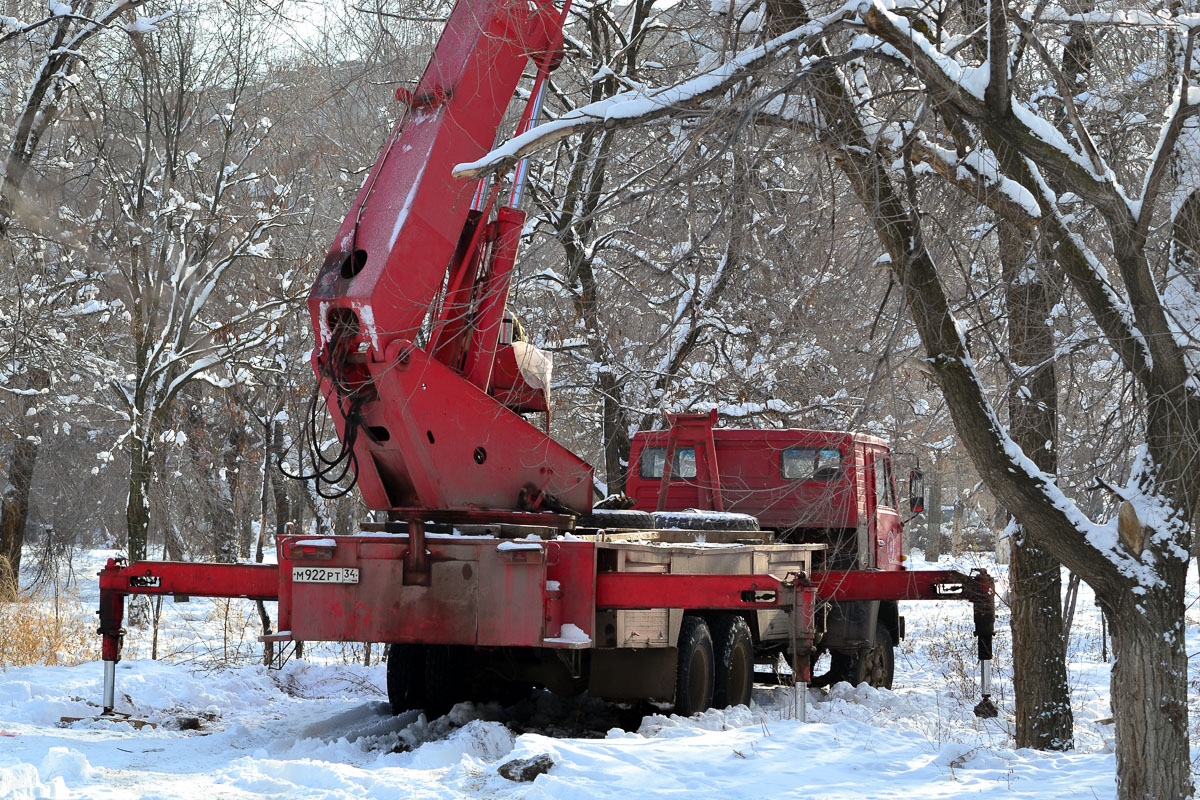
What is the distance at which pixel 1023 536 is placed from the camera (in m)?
9.30

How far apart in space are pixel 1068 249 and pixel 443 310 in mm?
3938

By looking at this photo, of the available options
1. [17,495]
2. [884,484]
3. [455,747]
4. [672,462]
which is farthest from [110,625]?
[17,495]

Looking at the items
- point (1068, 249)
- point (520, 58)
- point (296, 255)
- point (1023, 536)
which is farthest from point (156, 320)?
point (1068, 249)

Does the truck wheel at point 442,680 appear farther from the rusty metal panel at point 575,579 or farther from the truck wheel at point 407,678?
the rusty metal panel at point 575,579

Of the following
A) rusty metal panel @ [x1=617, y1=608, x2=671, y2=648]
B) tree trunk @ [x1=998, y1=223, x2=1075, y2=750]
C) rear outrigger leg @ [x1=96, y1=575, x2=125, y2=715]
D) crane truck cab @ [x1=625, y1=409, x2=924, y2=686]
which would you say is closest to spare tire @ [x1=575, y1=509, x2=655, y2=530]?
rusty metal panel @ [x1=617, y1=608, x2=671, y2=648]

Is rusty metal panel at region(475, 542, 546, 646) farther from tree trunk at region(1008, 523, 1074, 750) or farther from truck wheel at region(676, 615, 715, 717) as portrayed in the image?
tree trunk at region(1008, 523, 1074, 750)

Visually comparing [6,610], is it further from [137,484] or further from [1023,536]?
[1023,536]

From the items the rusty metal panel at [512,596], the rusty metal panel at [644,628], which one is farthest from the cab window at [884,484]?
the rusty metal panel at [512,596]

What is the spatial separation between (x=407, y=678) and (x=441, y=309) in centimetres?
305

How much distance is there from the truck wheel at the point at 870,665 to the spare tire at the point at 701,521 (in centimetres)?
269

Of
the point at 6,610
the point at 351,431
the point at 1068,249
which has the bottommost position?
the point at 6,610

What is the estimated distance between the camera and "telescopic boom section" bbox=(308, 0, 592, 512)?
7.92m

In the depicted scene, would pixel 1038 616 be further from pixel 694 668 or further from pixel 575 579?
pixel 575 579

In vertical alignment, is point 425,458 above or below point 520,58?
below
